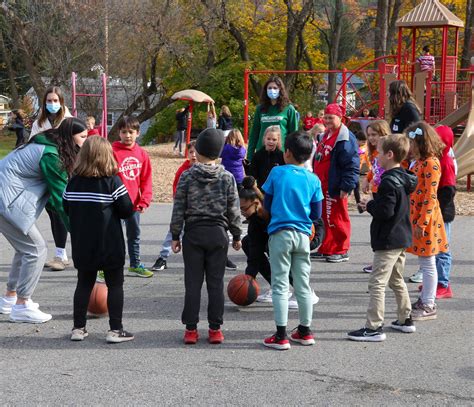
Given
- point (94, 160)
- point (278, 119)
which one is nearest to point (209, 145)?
point (94, 160)

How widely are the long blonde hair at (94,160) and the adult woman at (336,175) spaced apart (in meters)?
3.61

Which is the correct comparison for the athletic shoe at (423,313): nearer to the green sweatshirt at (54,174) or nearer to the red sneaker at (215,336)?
the red sneaker at (215,336)

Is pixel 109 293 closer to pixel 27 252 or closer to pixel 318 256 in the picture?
pixel 27 252

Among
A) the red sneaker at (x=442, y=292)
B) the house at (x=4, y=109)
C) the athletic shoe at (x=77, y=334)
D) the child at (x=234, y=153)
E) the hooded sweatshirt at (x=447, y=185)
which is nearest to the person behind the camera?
the athletic shoe at (x=77, y=334)

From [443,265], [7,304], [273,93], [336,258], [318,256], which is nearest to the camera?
[7,304]

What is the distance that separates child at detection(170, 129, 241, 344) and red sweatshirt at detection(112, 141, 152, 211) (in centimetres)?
207

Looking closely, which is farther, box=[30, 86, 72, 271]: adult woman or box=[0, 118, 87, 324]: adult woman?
box=[30, 86, 72, 271]: adult woman

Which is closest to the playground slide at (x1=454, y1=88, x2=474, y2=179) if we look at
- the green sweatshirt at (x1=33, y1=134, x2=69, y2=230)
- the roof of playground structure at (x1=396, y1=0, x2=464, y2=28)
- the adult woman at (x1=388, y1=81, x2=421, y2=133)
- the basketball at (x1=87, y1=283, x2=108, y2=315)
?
the roof of playground structure at (x1=396, y1=0, x2=464, y2=28)

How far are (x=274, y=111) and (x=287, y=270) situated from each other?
3.55m

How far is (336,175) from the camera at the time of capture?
8.73 metres

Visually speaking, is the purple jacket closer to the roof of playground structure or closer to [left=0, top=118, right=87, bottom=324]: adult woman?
[left=0, top=118, right=87, bottom=324]: adult woman

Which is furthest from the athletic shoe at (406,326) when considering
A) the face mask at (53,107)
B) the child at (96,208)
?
the face mask at (53,107)

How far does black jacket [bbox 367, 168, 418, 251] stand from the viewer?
5656 mm

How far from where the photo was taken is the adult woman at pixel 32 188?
6.13 metres
